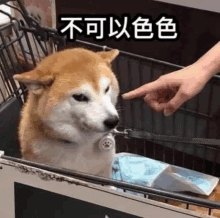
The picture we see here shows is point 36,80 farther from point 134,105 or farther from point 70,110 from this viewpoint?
point 134,105

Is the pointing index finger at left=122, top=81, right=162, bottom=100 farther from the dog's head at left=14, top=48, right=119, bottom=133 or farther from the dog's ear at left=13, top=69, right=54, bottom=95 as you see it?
the dog's ear at left=13, top=69, right=54, bottom=95

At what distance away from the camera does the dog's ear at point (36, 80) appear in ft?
2.24

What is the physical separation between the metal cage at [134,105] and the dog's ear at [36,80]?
215mm

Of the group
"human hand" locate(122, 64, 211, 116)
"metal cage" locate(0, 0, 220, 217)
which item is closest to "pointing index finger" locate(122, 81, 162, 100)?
"human hand" locate(122, 64, 211, 116)

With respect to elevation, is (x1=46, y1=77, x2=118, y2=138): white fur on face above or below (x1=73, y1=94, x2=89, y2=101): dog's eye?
below

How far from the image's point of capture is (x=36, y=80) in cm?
70

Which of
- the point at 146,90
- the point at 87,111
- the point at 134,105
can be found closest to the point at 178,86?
the point at 146,90

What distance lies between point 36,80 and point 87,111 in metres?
0.13

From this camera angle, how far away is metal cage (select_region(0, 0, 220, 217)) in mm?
941

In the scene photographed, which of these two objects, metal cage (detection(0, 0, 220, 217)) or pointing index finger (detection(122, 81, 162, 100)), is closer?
pointing index finger (detection(122, 81, 162, 100))

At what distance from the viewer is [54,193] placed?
60 centimetres

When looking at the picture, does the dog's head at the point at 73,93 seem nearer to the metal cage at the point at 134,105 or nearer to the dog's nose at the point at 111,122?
the dog's nose at the point at 111,122

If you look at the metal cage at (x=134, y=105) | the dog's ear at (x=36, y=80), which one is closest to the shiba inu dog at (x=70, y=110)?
the dog's ear at (x=36, y=80)

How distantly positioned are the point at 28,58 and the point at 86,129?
0.36 m
